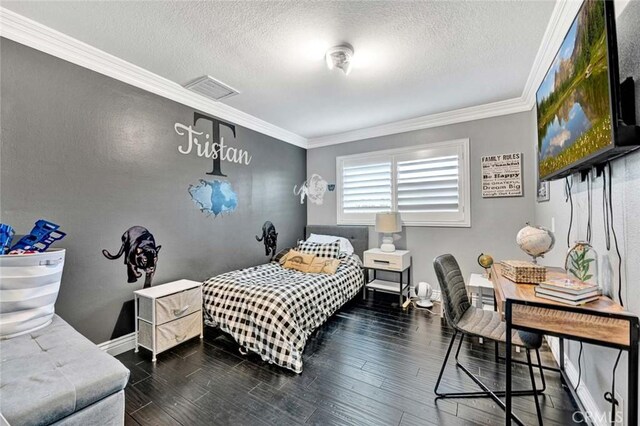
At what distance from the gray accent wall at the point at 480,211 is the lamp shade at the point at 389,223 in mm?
262

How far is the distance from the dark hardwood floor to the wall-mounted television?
5.18 feet

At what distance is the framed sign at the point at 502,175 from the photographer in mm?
3172

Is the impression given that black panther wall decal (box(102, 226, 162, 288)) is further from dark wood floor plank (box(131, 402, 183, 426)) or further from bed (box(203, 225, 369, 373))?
dark wood floor plank (box(131, 402, 183, 426))

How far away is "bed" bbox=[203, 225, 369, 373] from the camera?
2.20 metres

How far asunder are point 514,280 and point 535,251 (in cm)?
28

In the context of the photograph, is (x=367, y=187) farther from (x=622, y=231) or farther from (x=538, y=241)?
(x=622, y=231)

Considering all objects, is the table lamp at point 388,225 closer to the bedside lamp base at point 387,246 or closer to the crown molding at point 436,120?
the bedside lamp base at point 387,246

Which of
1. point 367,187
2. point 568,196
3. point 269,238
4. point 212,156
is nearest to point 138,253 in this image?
point 212,156

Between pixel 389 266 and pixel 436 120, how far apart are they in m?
2.11

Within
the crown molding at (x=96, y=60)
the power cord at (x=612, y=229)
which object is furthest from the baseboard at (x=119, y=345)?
the power cord at (x=612, y=229)

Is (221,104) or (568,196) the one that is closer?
(568,196)

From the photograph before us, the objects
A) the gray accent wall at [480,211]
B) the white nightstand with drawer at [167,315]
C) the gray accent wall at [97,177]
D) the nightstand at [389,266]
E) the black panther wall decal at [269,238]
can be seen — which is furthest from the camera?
the black panther wall decal at [269,238]

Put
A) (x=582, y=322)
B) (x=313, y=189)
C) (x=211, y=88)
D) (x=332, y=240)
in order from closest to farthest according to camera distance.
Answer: (x=582, y=322) < (x=211, y=88) < (x=332, y=240) < (x=313, y=189)

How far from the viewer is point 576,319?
3.74ft
